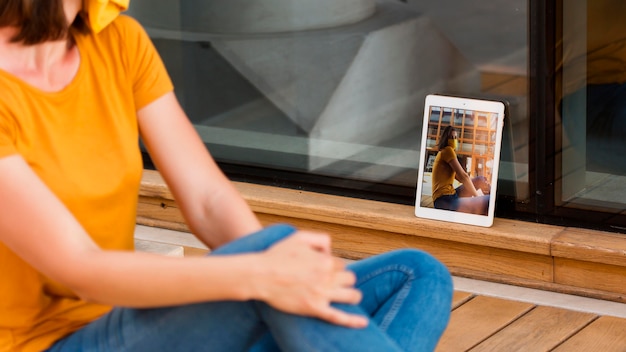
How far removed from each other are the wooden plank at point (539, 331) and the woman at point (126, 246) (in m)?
0.77

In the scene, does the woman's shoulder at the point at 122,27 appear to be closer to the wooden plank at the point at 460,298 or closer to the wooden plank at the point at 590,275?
the wooden plank at the point at 460,298

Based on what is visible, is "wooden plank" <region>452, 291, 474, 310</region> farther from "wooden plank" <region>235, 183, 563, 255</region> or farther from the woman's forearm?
the woman's forearm

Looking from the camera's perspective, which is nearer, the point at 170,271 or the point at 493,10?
→ the point at 170,271

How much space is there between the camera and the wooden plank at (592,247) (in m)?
2.54

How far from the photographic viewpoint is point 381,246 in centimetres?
284

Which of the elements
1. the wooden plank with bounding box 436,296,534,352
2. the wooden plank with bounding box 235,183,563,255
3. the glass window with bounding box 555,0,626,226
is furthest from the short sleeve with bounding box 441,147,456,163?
the wooden plank with bounding box 436,296,534,352

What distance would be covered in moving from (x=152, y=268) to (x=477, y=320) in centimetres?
124

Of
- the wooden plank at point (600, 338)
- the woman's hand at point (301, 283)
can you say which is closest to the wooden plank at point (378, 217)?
the wooden plank at point (600, 338)

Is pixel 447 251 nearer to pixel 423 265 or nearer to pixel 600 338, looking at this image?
pixel 600 338

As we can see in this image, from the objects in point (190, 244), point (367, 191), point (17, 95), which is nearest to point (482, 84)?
point (367, 191)

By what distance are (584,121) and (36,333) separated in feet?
5.34

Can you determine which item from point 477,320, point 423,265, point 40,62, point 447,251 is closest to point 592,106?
point 447,251

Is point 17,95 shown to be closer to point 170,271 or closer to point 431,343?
point 170,271

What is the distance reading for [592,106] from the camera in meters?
2.67
